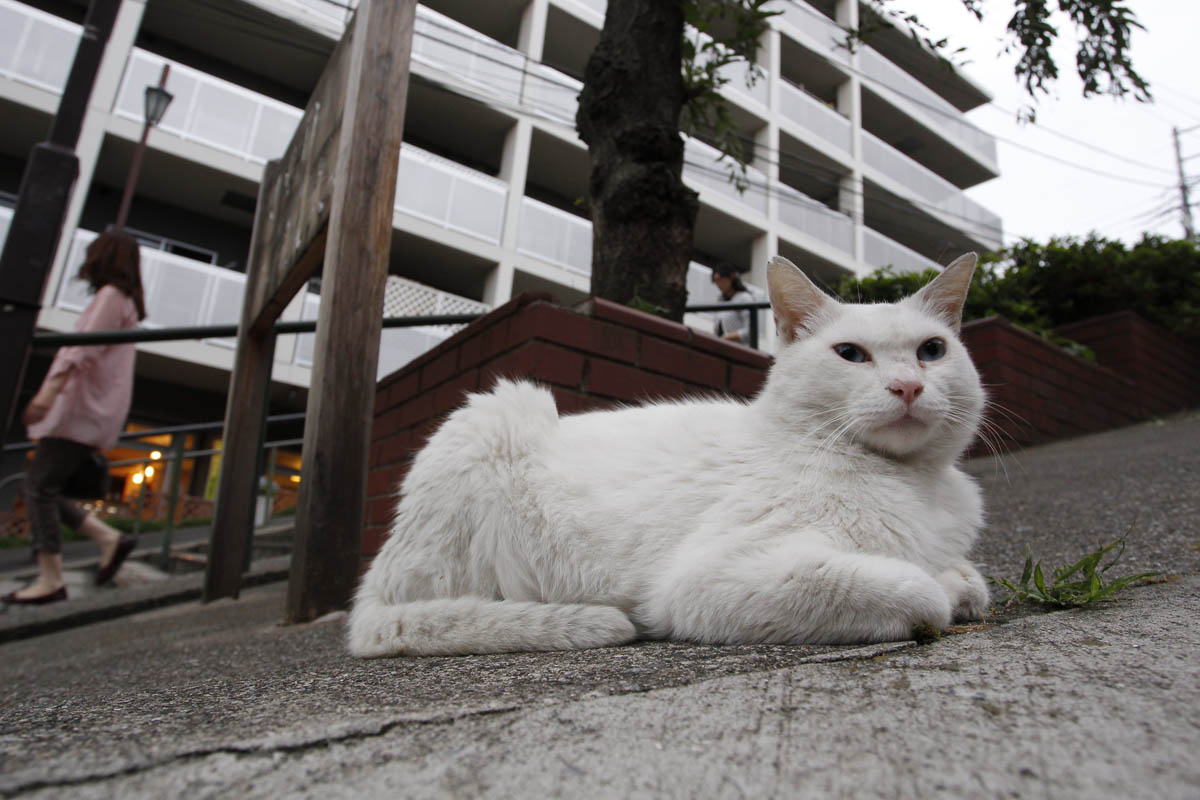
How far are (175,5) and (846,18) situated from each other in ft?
51.6

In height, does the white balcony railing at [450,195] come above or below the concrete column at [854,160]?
below

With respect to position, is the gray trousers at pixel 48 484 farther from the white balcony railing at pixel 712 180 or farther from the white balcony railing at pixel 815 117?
the white balcony railing at pixel 815 117

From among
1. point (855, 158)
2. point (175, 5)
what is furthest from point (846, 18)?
point (175, 5)

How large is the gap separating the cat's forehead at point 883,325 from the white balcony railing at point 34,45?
36.7 feet

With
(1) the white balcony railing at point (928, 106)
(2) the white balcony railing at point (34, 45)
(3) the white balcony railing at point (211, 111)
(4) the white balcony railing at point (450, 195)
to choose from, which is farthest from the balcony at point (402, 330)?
(1) the white balcony railing at point (928, 106)

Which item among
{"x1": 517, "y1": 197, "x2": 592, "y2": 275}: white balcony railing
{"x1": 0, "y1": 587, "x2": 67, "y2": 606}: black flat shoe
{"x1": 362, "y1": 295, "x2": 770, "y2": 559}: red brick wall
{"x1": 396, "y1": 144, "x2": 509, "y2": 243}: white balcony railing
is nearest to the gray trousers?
{"x1": 0, "y1": 587, "x2": 67, "y2": 606}: black flat shoe

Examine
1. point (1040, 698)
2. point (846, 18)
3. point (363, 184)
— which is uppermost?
point (846, 18)

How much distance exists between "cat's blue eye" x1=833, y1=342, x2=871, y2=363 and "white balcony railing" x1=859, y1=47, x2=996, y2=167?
795 inches

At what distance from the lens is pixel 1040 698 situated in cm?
67

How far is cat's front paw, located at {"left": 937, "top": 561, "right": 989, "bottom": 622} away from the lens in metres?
1.26

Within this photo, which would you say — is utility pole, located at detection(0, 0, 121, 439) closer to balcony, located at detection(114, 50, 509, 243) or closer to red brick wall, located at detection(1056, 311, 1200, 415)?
balcony, located at detection(114, 50, 509, 243)

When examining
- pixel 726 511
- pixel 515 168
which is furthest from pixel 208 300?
pixel 726 511

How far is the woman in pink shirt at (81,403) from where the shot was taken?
11.6 ft

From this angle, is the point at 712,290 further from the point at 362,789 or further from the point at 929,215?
the point at 362,789
